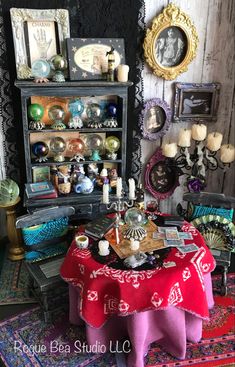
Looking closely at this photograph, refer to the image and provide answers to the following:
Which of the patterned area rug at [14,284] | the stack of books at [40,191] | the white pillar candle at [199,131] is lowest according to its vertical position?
the patterned area rug at [14,284]

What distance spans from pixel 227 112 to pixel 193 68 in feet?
1.45

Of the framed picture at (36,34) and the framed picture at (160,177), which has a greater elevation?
the framed picture at (36,34)

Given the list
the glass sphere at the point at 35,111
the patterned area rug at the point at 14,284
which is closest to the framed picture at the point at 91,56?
the glass sphere at the point at 35,111

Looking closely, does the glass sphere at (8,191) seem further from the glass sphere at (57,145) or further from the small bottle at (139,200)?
the small bottle at (139,200)

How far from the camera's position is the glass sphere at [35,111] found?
2316mm

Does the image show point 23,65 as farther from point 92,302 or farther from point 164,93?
point 92,302

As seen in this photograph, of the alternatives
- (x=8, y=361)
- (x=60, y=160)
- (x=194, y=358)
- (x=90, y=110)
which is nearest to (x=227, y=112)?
(x=90, y=110)

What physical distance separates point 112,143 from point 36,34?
83 cm

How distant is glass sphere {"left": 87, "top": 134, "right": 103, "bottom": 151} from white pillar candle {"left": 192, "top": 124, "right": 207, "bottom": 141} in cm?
66

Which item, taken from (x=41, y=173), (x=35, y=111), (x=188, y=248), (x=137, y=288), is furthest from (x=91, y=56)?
(x=137, y=288)

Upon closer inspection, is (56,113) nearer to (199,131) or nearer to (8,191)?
(8,191)

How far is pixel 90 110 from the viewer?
2.46 meters

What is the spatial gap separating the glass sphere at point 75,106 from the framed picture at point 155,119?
1.51ft

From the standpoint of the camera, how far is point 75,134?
254cm
